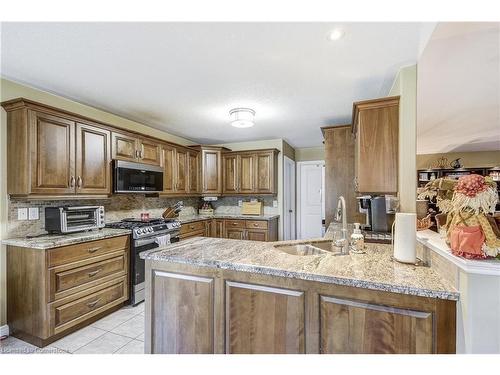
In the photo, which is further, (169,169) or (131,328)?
(169,169)

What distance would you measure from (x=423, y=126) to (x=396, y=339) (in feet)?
5.12

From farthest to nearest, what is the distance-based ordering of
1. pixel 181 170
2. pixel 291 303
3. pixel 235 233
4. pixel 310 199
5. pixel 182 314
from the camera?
1. pixel 310 199
2. pixel 235 233
3. pixel 181 170
4. pixel 182 314
5. pixel 291 303

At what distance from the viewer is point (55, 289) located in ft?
7.36

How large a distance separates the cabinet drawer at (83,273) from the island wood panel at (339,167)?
9.15 ft

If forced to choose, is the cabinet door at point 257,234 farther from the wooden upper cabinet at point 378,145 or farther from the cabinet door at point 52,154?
the cabinet door at point 52,154

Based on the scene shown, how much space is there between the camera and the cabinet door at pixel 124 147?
3.08 metres

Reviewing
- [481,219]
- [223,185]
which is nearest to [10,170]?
[223,185]

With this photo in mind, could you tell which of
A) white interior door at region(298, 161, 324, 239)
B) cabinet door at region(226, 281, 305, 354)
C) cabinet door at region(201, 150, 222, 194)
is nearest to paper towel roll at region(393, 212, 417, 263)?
cabinet door at region(226, 281, 305, 354)

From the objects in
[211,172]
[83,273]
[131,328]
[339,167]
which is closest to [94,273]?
[83,273]

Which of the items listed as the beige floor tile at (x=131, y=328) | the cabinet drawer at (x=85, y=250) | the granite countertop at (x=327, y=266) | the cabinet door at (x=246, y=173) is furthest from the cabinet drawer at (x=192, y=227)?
the granite countertop at (x=327, y=266)

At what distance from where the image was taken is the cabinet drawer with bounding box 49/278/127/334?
225 centimetres

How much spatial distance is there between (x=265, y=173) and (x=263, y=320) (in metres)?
3.50

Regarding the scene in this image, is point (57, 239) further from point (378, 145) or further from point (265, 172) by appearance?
point (265, 172)
